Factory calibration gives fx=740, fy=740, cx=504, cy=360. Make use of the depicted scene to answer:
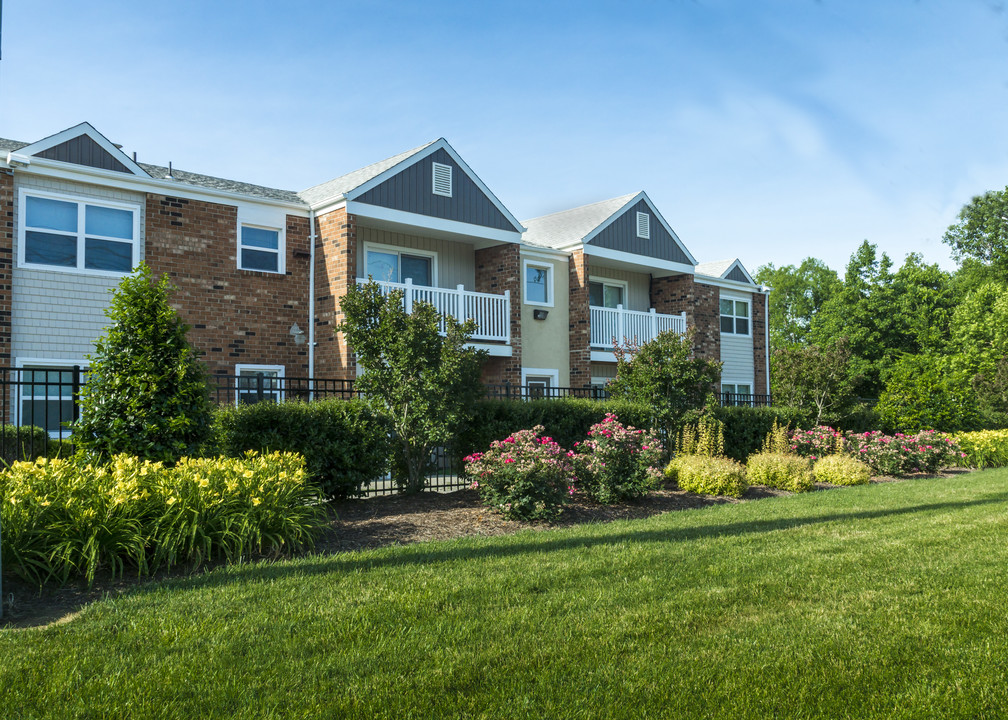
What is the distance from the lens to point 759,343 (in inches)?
1069

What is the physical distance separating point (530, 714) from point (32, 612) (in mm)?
3648

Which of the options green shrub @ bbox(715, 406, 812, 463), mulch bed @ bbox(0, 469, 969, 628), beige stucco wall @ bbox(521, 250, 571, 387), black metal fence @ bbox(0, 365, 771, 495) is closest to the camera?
mulch bed @ bbox(0, 469, 969, 628)

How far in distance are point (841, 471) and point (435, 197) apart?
10714 mm

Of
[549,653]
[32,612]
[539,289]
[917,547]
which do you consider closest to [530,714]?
[549,653]

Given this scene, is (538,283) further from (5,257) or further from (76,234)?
(5,257)

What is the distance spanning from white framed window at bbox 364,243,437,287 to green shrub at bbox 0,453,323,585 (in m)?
11.3

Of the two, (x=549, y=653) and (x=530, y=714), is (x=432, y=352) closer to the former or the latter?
(x=549, y=653)

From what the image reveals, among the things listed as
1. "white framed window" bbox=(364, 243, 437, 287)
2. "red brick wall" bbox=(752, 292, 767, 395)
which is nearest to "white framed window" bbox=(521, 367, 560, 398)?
"white framed window" bbox=(364, 243, 437, 287)

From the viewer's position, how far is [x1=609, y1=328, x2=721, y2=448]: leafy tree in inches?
521

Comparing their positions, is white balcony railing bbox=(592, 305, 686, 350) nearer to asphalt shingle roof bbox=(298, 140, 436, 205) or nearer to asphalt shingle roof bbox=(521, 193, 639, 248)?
asphalt shingle roof bbox=(521, 193, 639, 248)

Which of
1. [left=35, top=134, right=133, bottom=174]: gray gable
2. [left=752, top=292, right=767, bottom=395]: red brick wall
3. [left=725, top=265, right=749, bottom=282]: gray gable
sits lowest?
[left=752, top=292, right=767, bottom=395]: red brick wall

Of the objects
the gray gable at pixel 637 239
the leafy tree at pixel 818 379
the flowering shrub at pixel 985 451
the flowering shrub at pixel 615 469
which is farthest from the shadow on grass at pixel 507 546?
the gray gable at pixel 637 239

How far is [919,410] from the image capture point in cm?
1942

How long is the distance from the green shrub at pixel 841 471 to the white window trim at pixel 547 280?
906cm
